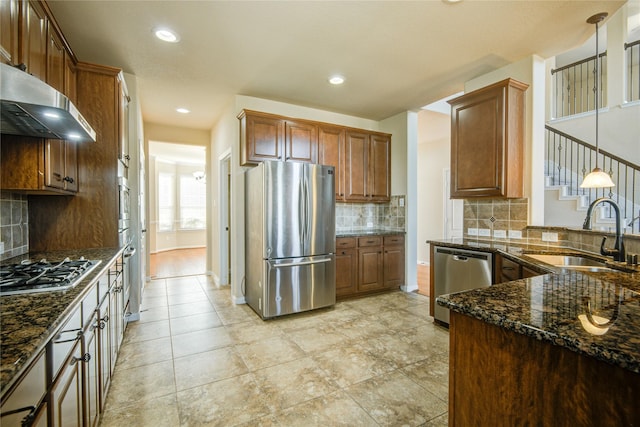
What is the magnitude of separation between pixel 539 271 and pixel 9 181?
10.9ft

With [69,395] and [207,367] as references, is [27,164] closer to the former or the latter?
[69,395]

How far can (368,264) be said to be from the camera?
4.12 metres

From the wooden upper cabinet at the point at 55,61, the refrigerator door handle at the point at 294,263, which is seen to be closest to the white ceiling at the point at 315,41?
the wooden upper cabinet at the point at 55,61

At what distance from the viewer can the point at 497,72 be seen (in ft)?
10.2

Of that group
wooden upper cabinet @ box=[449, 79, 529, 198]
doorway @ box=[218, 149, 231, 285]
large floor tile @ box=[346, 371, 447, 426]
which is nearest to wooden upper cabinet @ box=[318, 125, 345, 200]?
doorway @ box=[218, 149, 231, 285]

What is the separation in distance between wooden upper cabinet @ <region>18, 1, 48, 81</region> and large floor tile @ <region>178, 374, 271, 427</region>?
7.07ft

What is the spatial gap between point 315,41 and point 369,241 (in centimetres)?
257

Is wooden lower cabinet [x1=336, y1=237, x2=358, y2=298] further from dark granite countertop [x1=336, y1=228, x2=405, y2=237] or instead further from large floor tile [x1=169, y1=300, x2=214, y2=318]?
large floor tile [x1=169, y1=300, x2=214, y2=318]

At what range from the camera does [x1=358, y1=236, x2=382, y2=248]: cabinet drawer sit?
4.05m

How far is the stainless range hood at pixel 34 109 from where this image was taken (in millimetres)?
1186

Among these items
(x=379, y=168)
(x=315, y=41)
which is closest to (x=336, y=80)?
(x=315, y=41)

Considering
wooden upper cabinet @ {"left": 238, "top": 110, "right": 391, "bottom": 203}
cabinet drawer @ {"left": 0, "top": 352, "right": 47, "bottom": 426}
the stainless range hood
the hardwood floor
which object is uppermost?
wooden upper cabinet @ {"left": 238, "top": 110, "right": 391, "bottom": 203}

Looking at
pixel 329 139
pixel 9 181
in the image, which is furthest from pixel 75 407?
pixel 329 139

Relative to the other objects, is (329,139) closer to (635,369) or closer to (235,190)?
(235,190)
